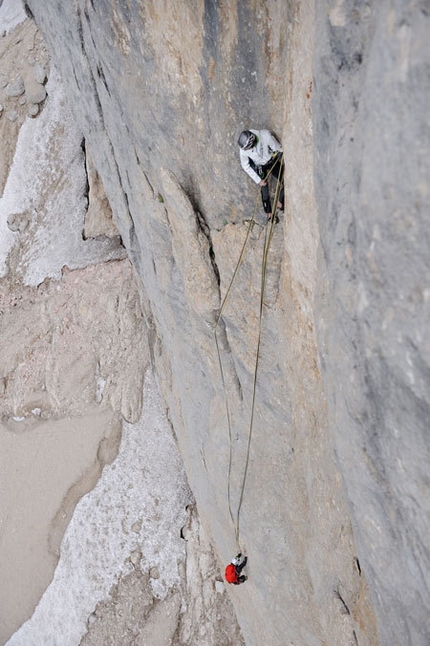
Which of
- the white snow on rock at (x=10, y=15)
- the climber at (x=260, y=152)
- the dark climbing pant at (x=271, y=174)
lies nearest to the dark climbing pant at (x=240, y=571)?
the dark climbing pant at (x=271, y=174)

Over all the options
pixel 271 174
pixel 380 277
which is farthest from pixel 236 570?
pixel 380 277

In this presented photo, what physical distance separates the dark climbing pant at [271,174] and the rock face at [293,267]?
135mm

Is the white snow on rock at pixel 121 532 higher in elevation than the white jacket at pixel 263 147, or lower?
lower

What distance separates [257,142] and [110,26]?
168 centimetres

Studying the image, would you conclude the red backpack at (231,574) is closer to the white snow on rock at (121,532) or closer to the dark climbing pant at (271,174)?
the white snow on rock at (121,532)

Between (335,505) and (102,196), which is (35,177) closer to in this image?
(102,196)

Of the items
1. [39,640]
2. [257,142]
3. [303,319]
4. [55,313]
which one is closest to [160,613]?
[39,640]

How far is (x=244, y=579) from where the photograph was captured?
4730mm

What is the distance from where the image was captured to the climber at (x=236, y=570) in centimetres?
464

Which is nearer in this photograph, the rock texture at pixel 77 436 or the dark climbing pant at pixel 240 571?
the dark climbing pant at pixel 240 571

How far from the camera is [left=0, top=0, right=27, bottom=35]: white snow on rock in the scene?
728 cm

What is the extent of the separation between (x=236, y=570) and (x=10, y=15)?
277 inches

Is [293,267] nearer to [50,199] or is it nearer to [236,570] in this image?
[236,570]

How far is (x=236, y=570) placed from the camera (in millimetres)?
4719
